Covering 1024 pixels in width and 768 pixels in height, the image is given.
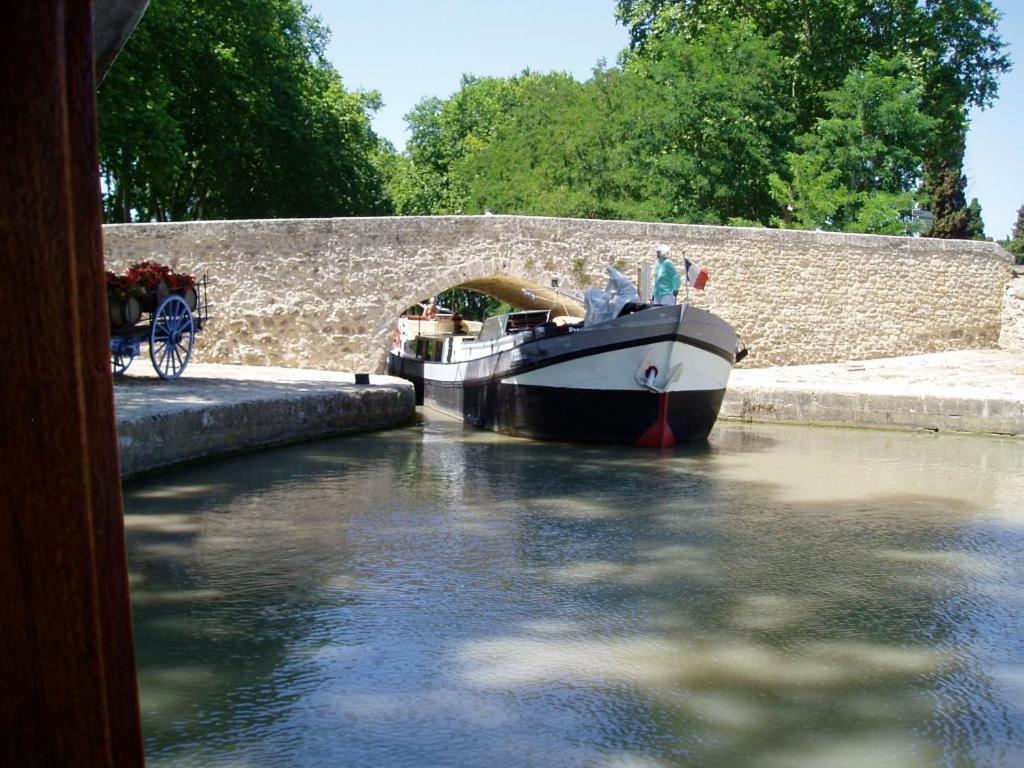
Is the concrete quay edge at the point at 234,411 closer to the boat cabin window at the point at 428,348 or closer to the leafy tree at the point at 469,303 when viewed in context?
the boat cabin window at the point at 428,348

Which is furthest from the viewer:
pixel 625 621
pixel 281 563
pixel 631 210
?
pixel 631 210

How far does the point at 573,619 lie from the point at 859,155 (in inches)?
746

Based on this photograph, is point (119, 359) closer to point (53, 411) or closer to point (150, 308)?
point (150, 308)

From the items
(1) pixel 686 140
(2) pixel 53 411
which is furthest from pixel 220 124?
(2) pixel 53 411

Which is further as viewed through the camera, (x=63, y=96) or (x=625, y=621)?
(x=625, y=621)

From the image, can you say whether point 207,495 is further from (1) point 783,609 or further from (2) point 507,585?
(1) point 783,609

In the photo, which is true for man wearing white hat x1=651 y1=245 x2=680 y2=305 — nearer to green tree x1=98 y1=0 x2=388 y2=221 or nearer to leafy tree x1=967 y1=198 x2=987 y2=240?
green tree x1=98 y1=0 x2=388 y2=221

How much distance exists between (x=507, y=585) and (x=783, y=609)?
119cm

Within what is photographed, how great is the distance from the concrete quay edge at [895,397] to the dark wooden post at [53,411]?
1220cm

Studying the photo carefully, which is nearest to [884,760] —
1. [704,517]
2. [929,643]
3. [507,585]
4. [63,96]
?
[929,643]

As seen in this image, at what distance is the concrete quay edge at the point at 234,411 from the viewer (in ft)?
25.1

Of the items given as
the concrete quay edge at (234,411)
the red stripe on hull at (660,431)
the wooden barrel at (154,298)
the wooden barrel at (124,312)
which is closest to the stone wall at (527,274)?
the concrete quay edge at (234,411)

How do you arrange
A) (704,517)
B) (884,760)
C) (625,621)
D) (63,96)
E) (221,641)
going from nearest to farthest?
(63,96)
(884,760)
(221,641)
(625,621)
(704,517)

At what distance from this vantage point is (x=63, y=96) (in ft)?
3.59
